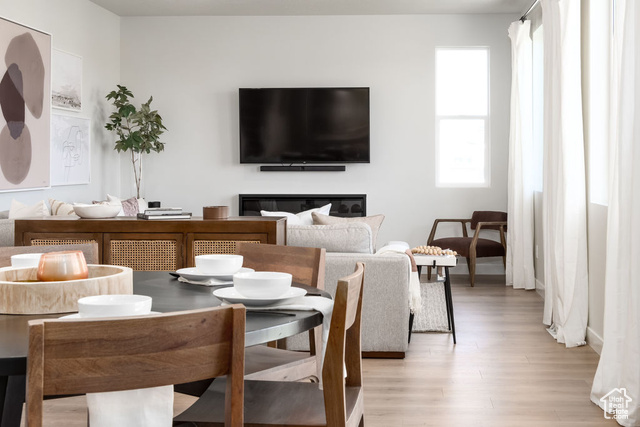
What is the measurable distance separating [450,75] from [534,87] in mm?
1289

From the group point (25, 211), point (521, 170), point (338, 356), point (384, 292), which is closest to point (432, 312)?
point (384, 292)

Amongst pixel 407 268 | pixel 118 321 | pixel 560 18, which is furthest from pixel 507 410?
pixel 560 18

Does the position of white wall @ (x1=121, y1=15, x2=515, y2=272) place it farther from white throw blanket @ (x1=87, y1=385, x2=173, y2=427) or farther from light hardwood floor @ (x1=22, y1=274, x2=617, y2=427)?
white throw blanket @ (x1=87, y1=385, x2=173, y2=427)

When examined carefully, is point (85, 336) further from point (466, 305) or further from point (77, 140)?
point (77, 140)

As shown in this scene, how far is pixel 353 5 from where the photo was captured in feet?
24.4

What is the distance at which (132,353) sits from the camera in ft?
4.17

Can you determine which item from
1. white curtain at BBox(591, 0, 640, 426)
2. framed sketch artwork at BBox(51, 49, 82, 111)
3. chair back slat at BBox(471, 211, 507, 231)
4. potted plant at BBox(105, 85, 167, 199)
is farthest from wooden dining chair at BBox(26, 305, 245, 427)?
chair back slat at BBox(471, 211, 507, 231)

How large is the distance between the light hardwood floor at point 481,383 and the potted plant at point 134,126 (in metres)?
3.97

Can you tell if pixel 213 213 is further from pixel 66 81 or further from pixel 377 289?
pixel 66 81

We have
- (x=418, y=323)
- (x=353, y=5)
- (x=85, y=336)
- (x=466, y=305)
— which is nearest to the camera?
(x=85, y=336)

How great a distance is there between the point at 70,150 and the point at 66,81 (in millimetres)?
651

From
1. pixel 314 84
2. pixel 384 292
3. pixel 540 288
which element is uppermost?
pixel 314 84

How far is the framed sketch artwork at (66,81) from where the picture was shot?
21.1ft

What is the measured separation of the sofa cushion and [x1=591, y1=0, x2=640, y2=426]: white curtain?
57.6 inches
